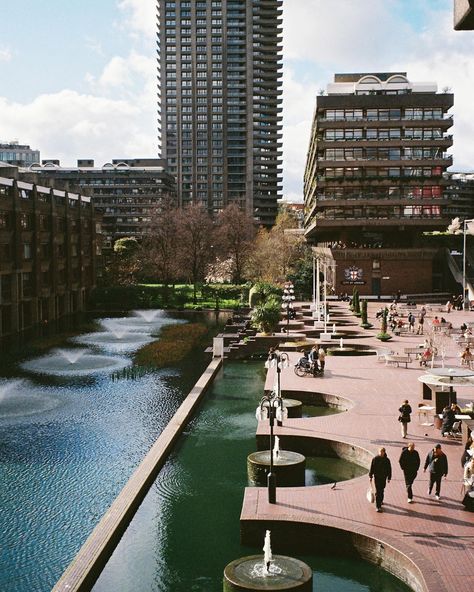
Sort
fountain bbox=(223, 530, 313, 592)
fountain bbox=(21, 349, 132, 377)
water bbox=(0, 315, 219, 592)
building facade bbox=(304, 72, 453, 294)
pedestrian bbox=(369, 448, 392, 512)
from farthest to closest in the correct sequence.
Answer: building facade bbox=(304, 72, 453, 294) < fountain bbox=(21, 349, 132, 377) < pedestrian bbox=(369, 448, 392, 512) < water bbox=(0, 315, 219, 592) < fountain bbox=(223, 530, 313, 592)

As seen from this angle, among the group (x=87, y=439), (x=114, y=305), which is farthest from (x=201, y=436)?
(x=114, y=305)

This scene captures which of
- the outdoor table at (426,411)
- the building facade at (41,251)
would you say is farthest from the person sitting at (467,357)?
the building facade at (41,251)

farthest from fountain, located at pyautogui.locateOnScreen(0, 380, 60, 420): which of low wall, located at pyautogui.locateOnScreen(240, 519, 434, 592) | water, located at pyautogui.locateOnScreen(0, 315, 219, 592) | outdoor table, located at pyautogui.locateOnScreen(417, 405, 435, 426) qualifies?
low wall, located at pyautogui.locateOnScreen(240, 519, 434, 592)

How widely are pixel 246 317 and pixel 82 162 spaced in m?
123

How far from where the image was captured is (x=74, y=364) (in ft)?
134

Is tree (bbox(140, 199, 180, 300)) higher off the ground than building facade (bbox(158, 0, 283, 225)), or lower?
lower

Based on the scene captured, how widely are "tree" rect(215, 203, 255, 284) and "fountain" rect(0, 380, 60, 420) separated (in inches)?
2586

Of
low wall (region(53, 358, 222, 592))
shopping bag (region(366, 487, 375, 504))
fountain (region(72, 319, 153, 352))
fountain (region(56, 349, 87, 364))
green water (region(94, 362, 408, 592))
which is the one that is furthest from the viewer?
fountain (region(72, 319, 153, 352))

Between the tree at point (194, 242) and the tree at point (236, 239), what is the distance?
11.9ft

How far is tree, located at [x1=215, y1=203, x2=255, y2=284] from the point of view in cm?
10056

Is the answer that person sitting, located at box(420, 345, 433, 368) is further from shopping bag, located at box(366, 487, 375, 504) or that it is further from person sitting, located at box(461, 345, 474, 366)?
shopping bag, located at box(366, 487, 375, 504)

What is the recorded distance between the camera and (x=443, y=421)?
21.5 metres

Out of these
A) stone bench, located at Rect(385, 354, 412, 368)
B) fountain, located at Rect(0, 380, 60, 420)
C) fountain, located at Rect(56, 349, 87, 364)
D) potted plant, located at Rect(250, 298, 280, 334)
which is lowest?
fountain, located at Rect(0, 380, 60, 420)

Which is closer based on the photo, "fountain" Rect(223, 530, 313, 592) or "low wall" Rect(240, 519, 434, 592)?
"fountain" Rect(223, 530, 313, 592)
